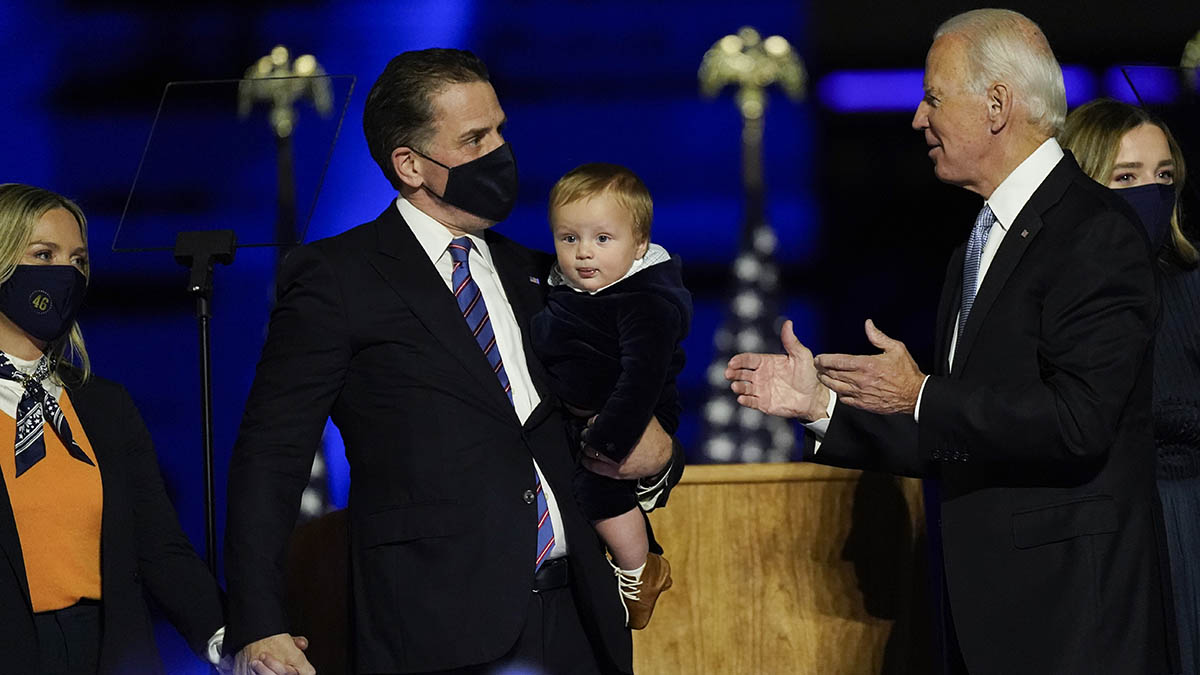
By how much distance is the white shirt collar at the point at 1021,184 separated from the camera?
8.54 ft

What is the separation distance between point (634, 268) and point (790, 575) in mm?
1241

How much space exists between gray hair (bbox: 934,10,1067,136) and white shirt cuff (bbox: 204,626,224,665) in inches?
67.9

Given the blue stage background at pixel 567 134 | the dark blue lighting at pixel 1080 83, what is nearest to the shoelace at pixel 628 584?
the blue stage background at pixel 567 134

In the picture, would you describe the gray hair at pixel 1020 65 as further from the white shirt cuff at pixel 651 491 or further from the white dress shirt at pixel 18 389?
the white dress shirt at pixel 18 389

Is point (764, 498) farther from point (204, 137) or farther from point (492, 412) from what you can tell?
point (204, 137)

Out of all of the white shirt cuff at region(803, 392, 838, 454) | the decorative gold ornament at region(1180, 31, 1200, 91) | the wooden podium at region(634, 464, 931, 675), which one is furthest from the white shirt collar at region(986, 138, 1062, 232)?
the decorative gold ornament at region(1180, 31, 1200, 91)

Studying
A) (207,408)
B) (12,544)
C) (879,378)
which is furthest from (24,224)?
(879,378)

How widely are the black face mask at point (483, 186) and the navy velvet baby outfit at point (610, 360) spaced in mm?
197

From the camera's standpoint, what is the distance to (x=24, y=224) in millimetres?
2979

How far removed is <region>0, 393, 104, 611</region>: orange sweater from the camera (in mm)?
2781

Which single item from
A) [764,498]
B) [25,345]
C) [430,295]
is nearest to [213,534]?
[25,345]

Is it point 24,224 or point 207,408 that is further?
point 207,408

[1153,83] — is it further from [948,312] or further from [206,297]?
[206,297]

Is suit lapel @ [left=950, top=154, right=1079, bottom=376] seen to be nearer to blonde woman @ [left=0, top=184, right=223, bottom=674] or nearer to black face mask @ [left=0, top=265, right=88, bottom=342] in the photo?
blonde woman @ [left=0, top=184, right=223, bottom=674]
